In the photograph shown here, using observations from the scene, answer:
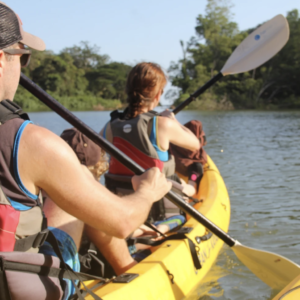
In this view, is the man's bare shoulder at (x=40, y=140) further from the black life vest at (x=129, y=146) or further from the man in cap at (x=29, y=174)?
the black life vest at (x=129, y=146)

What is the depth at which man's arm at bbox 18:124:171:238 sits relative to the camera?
3.61 ft

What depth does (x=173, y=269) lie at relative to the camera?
7.43ft

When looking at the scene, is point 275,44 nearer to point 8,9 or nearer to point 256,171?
point 256,171

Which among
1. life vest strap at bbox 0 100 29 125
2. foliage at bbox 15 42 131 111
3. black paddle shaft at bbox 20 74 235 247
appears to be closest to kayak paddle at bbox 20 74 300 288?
black paddle shaft at bbox 20 74 235 247

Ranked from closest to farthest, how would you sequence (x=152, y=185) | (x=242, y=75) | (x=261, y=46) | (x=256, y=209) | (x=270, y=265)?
1. (x=152, y=185)
2. (x=270, y=265)
3. (x=261, y=46)
4. (x=256, y=209)
5. (x=242, y=75)

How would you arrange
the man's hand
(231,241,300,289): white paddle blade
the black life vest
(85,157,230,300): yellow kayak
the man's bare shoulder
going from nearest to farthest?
the man's bare shoulder < the man's hand < (85,157,230,300): yellow kayak < (231,241,300,289): white paddle blade < the black life vest

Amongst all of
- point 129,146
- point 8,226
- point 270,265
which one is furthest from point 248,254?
point 8,226

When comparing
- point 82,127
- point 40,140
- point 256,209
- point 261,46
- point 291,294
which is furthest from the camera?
point 256,209

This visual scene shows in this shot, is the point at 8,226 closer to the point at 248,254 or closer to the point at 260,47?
the point at 248,254

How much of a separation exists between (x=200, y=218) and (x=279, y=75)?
129ft

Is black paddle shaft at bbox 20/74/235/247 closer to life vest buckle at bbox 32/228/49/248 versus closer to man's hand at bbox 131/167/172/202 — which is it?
man's hand at bbox 131/167/172/202

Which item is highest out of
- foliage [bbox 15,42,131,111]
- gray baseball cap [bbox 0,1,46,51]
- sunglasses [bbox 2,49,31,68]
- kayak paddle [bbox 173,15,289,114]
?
kayak paddle [bbox 173,15,289,114]

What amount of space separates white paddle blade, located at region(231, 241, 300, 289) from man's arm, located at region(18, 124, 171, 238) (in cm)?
146

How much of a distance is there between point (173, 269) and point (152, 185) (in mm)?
945
